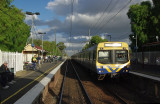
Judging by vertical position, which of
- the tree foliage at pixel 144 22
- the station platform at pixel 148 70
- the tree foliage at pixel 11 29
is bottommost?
the station platform at pixel 148 70

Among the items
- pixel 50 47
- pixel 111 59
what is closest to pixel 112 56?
pixel 111 59

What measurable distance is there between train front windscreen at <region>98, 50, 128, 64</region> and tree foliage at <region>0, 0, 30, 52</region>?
1079 cm

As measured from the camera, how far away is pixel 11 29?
758 inches

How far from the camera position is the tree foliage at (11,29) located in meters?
18.1

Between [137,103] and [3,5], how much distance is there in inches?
652

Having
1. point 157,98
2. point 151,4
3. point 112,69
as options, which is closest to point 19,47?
point 112,69

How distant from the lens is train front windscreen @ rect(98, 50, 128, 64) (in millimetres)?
11203

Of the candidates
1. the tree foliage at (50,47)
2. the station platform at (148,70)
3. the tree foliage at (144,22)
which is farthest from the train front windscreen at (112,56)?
the tree foliage at (50,47)

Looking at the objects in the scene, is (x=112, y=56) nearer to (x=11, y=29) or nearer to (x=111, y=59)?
(x=111, y=59)

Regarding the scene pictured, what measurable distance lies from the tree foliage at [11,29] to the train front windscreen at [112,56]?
10791mm

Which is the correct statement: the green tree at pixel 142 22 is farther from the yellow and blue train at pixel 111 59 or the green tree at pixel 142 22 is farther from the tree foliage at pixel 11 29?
the yellow and blue train at pixel 111 59

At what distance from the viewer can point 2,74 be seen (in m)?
9.80

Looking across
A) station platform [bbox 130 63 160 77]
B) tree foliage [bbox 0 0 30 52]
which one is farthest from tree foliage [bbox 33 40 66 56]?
station platform [bbox 130 63 160 77]

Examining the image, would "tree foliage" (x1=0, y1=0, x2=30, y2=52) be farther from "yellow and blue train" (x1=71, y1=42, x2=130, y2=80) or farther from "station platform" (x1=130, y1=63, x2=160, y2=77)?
"station platform" (x1=130, y1=63, x2=160, y2=77)
